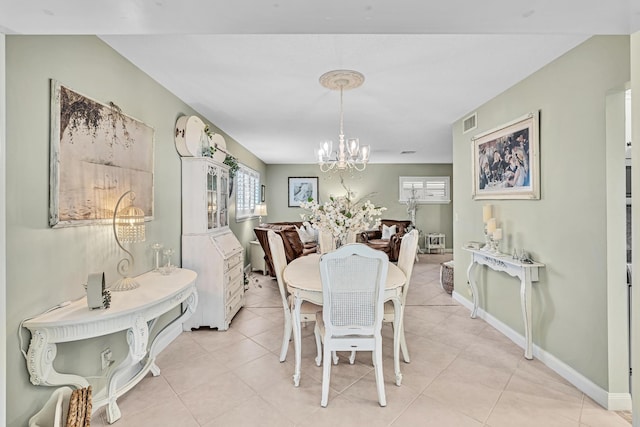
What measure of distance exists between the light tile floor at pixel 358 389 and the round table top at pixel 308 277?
74 cm

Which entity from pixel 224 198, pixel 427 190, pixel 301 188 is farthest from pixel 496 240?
pixel 301 188

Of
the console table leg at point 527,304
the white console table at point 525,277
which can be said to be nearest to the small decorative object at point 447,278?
the white console table at point 525,277

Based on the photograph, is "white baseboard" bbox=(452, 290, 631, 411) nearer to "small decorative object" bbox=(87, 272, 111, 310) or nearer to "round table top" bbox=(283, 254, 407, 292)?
"round table top" bbox=(283, 254, 407, 292)

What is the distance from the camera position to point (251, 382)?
7.24 ft

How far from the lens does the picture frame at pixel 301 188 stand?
8.23 metres

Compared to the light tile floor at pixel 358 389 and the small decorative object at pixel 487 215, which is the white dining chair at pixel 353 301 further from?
the small decorative object at pixel 487 215

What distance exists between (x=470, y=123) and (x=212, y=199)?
10.6 ft

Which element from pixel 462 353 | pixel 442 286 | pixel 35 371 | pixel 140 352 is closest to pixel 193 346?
pixel 140 352

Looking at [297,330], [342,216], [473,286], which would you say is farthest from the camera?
[473,286]

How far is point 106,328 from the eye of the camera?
62.3 inches

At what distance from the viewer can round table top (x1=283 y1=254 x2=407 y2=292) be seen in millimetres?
2139

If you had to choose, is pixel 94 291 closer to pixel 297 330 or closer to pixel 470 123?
pixel 297 330

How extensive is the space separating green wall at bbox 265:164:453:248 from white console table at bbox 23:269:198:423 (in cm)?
611

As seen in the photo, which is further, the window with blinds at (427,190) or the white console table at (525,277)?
the window with blinds at (427,190)
